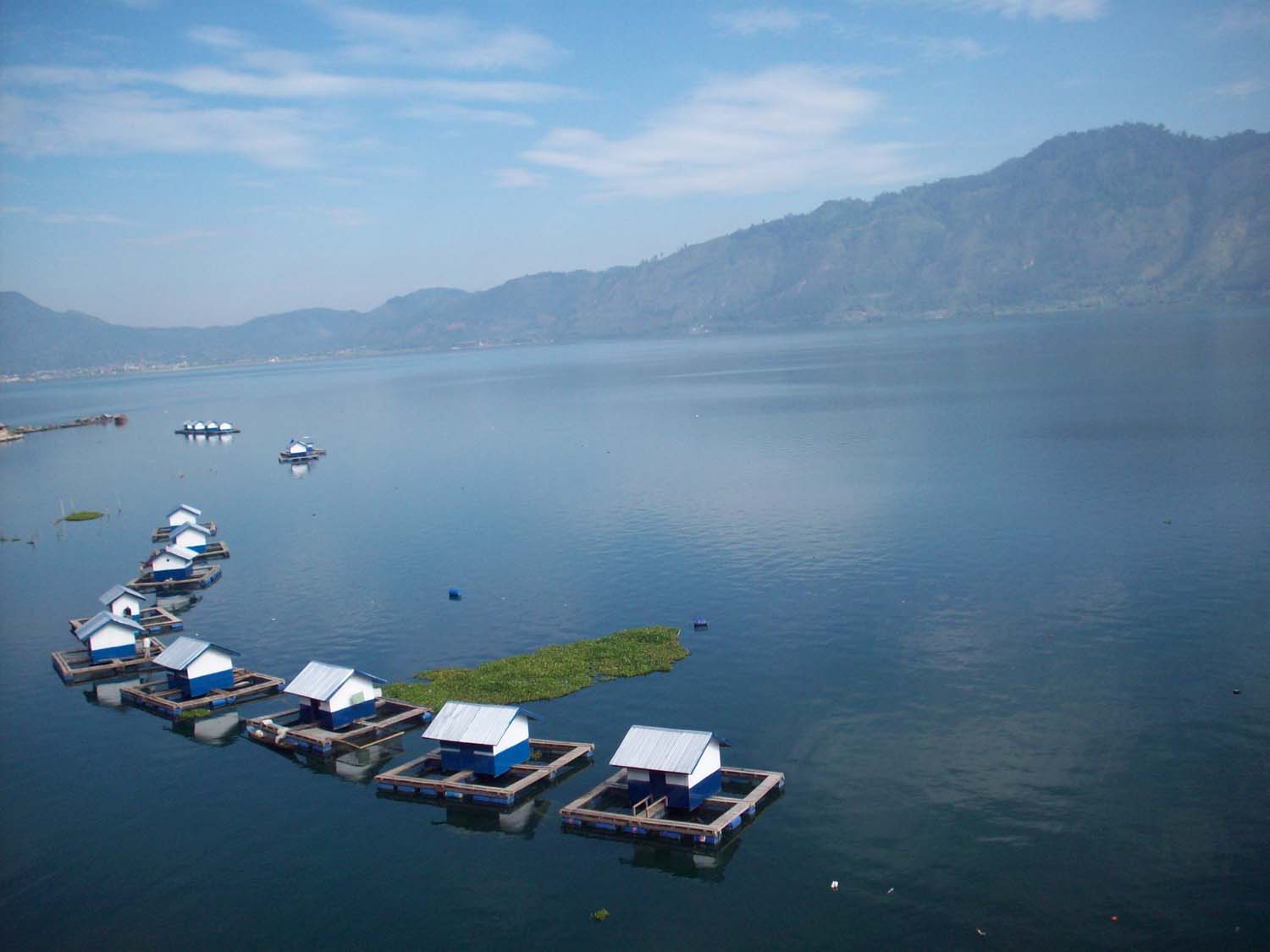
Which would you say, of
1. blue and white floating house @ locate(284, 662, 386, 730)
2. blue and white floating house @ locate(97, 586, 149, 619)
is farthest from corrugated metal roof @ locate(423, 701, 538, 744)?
blue and white floating house @ locate(97, 586, 149, 619)

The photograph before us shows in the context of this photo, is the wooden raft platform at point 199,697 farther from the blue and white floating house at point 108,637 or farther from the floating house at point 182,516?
the floating house at point 182,516

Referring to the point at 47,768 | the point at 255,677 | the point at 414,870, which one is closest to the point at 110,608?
the point at 255,677

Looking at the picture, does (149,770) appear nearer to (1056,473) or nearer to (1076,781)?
(1076,781)

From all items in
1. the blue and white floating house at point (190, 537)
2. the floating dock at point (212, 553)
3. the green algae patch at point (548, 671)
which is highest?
the blue and white floating house at point (190, 537)

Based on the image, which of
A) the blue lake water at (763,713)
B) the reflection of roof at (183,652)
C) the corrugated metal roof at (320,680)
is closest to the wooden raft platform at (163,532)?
the blue lake water at (763,713)

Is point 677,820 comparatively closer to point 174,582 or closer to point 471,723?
point 471,723

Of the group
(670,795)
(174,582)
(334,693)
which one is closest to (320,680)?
(334,693)

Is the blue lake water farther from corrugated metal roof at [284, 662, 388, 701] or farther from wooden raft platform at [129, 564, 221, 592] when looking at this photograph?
corrugated metal roof at [284, 662, 388, 701]
